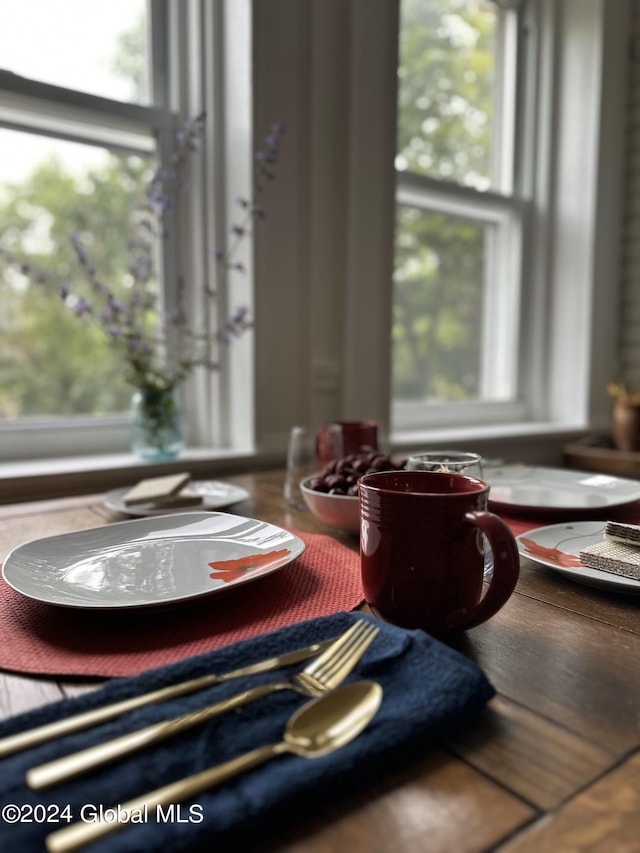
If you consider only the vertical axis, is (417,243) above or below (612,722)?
above

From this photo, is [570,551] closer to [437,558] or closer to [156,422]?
[437,558]

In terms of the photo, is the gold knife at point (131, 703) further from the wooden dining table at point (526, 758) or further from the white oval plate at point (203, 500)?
the white oval plate at point (203, 500)

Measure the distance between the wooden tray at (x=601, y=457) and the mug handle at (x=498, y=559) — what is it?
1.77 meters

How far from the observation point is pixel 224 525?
0.74 meters

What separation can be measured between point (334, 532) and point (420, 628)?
329 mm

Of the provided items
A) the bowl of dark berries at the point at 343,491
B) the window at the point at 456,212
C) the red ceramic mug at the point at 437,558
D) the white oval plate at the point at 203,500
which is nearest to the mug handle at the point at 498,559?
the red ceramic mug at the point at 437,558

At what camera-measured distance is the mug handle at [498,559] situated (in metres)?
0.46

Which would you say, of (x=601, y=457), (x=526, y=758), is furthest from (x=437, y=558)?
(x=601, y=457)

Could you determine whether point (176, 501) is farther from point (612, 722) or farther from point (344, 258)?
point (344, 258)

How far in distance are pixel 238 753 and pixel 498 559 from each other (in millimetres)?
224

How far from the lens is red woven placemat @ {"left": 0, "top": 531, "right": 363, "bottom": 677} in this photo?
0.45 m

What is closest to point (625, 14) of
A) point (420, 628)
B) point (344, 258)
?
point (344, 258)

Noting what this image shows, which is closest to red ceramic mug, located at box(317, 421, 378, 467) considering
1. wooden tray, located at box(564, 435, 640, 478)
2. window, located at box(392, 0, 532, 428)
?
window, located at box(392, 0, 532, 428)

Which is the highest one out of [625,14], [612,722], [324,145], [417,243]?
[625,14]
